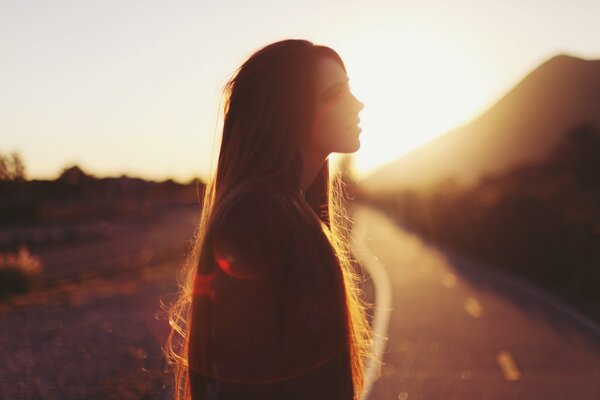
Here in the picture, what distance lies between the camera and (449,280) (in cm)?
2356

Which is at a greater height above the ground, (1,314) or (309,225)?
(309,225)

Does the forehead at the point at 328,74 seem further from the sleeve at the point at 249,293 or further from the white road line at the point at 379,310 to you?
the white road line at the point at 379,310

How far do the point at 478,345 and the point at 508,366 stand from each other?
5.59ft

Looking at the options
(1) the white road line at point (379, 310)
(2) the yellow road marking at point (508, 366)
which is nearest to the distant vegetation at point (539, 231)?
(1) the white road line at point (379, 310)

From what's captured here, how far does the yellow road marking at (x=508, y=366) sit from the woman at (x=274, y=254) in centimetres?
858

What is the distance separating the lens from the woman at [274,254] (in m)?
1.48

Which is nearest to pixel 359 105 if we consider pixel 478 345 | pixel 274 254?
pixel 274 254

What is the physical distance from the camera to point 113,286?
70.2 feet

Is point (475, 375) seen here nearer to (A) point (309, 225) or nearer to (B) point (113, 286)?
(A) point (309, 225)

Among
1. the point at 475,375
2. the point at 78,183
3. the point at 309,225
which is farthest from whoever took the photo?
the point at 78,183

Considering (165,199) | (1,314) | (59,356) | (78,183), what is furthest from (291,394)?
(165,199)

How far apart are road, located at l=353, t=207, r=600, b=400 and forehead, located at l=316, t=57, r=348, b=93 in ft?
5.50

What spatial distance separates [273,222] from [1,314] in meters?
15.8

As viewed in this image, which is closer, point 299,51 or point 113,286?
point 299,51
